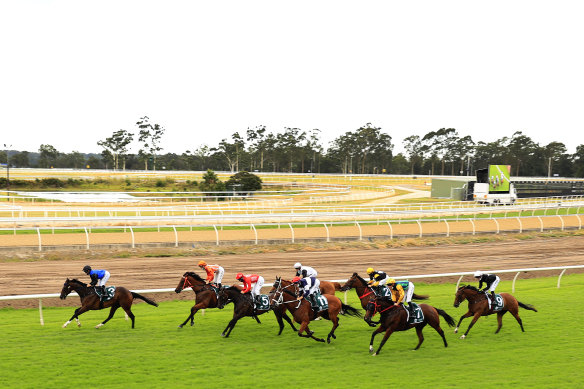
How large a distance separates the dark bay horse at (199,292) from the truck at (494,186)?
34636mm

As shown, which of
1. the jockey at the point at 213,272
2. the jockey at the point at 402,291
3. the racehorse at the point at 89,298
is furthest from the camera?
the jockey at the point at 213,272

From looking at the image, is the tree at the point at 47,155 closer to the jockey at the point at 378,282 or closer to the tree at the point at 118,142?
the tree at the point at 118,142

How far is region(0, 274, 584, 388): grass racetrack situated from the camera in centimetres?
689

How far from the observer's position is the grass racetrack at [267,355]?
689 cm

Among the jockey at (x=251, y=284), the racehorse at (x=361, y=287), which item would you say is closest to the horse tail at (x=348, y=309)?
the racehorse at (x=361, y=287)

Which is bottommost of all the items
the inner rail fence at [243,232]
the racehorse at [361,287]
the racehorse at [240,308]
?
the inner rail fence at [243,232]

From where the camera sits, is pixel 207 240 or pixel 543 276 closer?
pixel 543 276

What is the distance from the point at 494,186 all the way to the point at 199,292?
1448 inches

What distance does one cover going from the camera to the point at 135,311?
10930 millimetres

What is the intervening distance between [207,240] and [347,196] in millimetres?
23996

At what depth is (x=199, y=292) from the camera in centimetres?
930

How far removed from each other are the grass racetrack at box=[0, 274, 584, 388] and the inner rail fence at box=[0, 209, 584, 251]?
795 centimetres

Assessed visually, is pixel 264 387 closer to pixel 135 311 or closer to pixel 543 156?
pixel 135 311

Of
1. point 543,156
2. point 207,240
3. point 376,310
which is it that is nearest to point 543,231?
point 207,240
